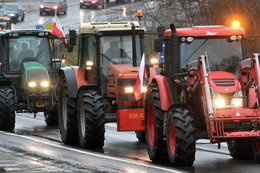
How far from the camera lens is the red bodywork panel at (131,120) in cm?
2017

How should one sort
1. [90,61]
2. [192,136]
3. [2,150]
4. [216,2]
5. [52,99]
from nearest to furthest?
[192,136], [2,150], [90,61], [52,99], [216,2]

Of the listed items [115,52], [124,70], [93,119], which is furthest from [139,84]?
[115,52]

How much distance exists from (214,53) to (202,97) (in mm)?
1426

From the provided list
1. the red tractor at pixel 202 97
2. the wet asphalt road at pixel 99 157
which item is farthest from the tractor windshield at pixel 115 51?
the red tractor at pixel 202 97

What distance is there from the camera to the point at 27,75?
27.4 m

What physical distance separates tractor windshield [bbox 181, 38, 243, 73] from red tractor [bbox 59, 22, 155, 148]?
2.96 m

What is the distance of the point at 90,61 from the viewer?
2211cm

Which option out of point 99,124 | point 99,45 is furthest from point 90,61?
point 99,124

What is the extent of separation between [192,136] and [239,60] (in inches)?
90.9

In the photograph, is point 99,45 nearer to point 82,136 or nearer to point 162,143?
point 82,136

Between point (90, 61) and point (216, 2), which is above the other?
point (216, 2)

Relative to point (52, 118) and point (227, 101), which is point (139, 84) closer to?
point (227, 101)

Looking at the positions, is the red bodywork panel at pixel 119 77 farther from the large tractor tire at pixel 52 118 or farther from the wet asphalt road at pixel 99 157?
the large tractor tire at pixel 52 118

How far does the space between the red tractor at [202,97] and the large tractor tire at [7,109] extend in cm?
886
